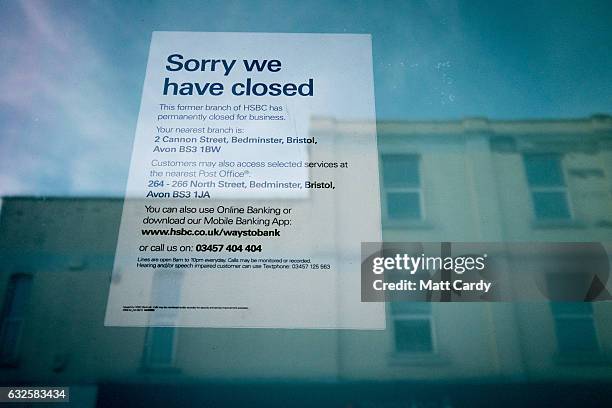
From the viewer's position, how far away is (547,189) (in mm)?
1666

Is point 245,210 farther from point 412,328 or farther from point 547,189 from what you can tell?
point 547,189

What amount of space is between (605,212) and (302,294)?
1.29m

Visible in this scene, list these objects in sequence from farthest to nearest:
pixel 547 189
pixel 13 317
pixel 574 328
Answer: pixel 547 189 → pixel 13 317 → pixel 574 328

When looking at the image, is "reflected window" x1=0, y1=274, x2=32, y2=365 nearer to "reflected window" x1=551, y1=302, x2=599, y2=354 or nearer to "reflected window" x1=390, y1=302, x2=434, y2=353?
"reflected window" x1=390, y1=302, x2=434, y2=353

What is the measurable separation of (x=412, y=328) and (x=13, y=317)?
1624 mm

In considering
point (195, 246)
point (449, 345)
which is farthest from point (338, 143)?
point (449, 345)

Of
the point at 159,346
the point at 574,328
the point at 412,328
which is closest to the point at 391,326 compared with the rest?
the point at 412,328

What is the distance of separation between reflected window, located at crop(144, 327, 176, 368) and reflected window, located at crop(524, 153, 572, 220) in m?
1.49

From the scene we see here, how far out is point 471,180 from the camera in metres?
1.60

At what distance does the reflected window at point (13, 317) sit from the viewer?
139 cm

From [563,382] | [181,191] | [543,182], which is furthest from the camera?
[543,182]

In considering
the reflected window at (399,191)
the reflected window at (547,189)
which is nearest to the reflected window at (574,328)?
the reflected window at (547,189)

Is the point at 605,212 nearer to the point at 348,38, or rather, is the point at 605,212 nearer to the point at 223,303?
the point at 348,38

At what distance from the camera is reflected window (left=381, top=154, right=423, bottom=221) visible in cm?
151
